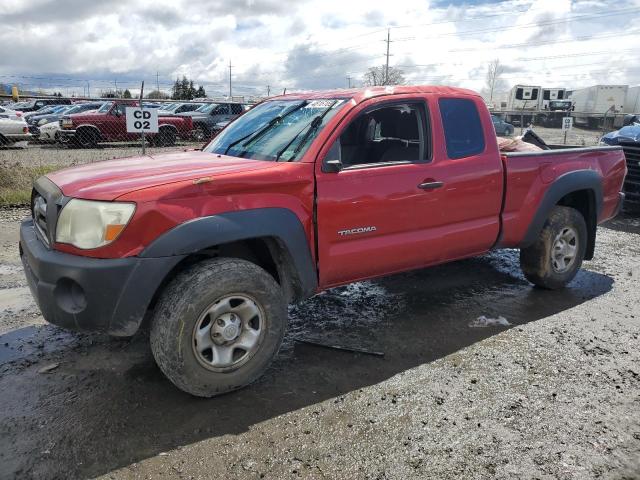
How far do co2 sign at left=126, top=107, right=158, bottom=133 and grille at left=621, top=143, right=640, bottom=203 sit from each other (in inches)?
338

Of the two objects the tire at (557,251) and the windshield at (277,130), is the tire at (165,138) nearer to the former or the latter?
the windshield at (277,130)

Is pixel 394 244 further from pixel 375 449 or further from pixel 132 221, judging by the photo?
pixel 132 221

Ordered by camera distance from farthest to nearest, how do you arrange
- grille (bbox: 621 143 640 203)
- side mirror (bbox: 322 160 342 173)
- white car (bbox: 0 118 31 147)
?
white car (bbox: 0 118 31 147) < grille (bbox: 621 143 640 203) < side mirror (bbox: 322 160 342 173)

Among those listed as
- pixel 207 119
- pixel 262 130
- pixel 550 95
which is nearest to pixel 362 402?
pixel 262 130

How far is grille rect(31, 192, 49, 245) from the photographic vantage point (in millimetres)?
3159

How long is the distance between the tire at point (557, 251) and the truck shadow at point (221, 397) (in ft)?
0.56

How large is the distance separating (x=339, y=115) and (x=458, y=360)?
6.30 ft

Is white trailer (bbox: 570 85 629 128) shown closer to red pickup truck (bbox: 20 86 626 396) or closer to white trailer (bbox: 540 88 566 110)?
white trailer (bbox: 540 88 566 110)

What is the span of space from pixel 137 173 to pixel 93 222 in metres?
0.51

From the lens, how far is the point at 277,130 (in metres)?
3.91

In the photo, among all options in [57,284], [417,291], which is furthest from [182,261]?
[417,291]

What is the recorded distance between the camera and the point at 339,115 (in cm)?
362

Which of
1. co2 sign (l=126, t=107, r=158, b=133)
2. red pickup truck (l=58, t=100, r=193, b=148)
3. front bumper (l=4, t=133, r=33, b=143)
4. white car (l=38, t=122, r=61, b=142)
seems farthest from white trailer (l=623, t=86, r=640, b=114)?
co2 sign (l=126, t=107, r=158, b=133)

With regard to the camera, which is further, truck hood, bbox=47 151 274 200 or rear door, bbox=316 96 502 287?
rear door, bbox=316 96 502 287
